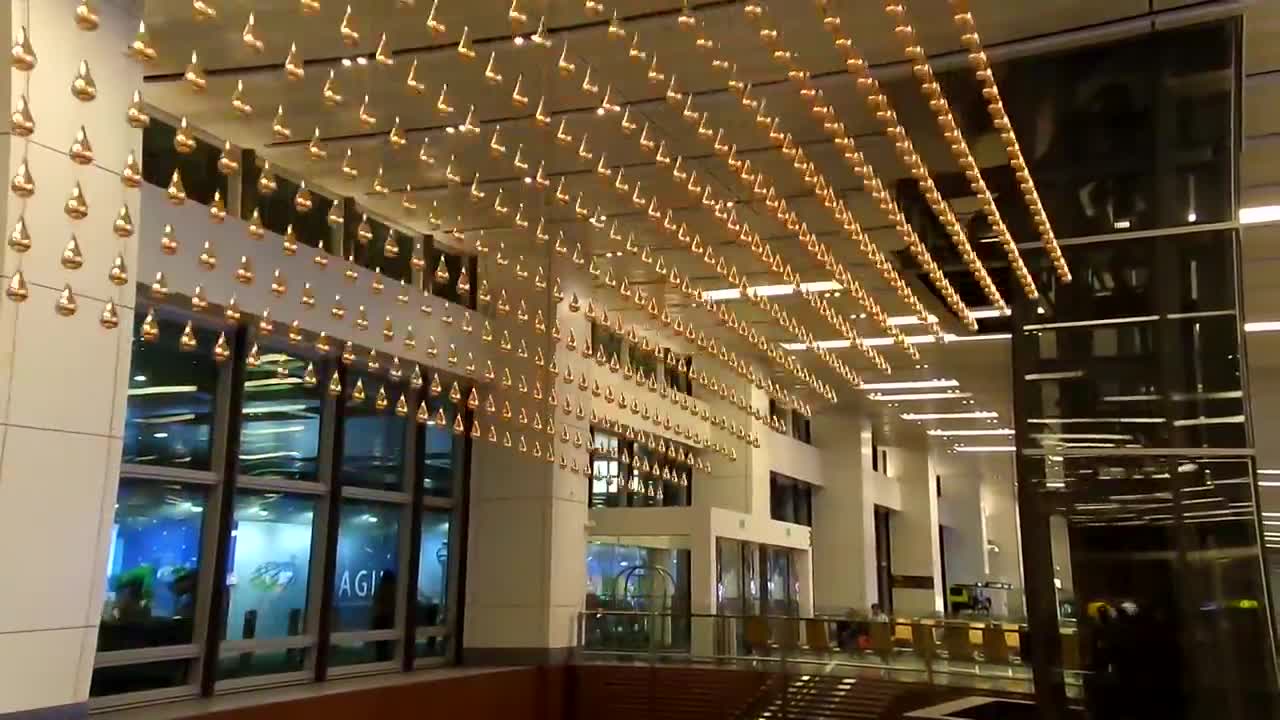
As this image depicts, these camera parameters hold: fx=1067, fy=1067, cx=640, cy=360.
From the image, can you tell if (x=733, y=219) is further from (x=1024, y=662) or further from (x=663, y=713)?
(x=663, y=713)

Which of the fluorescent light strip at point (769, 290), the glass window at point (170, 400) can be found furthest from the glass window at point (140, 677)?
the fluorescent light strip at point (769, 290)

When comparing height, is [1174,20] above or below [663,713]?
above

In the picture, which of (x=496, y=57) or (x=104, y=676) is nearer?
(x=496, y=57)

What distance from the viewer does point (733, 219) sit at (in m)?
7.20

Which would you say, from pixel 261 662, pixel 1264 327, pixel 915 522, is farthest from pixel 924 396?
pixel 261 662

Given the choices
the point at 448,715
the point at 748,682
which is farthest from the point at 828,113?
the point at 748,682

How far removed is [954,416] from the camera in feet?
72.0

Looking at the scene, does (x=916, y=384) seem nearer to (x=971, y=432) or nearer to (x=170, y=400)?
(x=971, y=432)

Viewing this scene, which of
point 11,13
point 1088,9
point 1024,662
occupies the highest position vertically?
point 1088,9

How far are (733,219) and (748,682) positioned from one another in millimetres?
6909

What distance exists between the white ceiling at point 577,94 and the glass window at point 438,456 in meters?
2.77

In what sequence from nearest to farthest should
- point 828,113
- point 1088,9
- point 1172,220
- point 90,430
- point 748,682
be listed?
point 828,113 → point 90,430 → point 1088,9 → point 1172,220 → point 748,682

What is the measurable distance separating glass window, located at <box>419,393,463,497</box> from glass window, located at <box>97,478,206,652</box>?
3368mm

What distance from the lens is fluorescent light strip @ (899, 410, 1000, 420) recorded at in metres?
21.3
